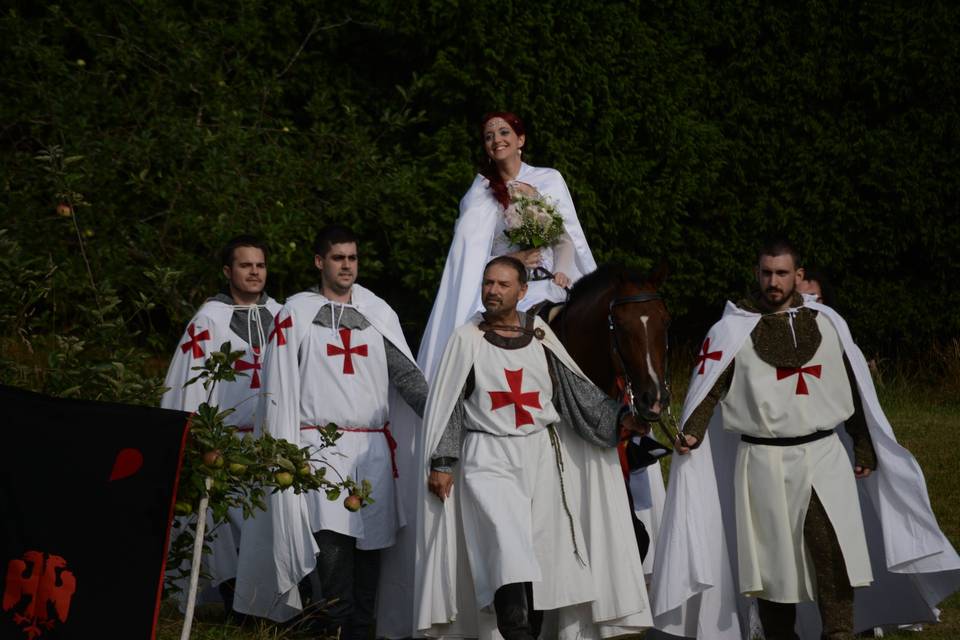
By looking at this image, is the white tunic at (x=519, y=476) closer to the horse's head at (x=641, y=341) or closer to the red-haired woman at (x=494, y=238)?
the horse's head at (x=641, y=341)

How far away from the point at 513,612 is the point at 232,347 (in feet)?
8.57

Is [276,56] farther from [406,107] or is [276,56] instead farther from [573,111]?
[573,111]

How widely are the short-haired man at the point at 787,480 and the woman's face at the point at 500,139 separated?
1.80 metres

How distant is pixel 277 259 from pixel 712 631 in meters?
6.27

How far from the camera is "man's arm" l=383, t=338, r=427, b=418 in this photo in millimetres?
7055

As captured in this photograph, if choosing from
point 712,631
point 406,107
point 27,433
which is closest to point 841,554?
point 712,631

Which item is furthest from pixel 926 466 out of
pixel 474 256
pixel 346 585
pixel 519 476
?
pixel 346 585

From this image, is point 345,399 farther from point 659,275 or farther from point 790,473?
point 790,473

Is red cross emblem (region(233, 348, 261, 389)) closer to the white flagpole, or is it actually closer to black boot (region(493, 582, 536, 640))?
black boot (region(493, 582, 536, 640))

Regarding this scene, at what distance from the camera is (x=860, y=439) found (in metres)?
6.93

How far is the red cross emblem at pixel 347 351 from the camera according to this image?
22.7 ft

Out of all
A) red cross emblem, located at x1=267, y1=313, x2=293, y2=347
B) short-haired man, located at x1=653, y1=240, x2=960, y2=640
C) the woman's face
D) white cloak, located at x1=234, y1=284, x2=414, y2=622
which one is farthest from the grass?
the woman's face

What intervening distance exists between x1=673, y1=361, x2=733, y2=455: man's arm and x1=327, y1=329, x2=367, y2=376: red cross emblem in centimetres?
165

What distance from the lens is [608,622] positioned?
6.37 meters
